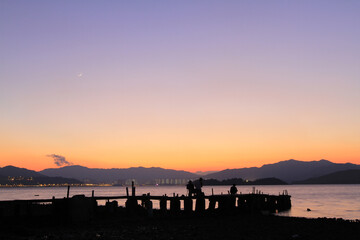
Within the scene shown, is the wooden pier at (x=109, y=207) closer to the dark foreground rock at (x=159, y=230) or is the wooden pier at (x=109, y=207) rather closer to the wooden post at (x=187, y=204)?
the wooden post at (x=187, y=204)

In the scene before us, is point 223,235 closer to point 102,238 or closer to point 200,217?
point 102,238

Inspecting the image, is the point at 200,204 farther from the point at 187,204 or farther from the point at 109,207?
the point at 109,207

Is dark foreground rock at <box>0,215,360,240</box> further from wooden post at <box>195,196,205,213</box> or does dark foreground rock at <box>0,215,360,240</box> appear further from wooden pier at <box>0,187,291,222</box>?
wooden post at <box>195,196,205,213</box>

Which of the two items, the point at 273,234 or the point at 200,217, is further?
the point at 200,217

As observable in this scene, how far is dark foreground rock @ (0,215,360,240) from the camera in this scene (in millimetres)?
22469

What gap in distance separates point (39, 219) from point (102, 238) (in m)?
8.52

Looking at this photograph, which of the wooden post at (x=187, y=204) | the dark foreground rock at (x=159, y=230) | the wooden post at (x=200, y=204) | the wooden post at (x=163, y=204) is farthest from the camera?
the wooden post at (x=200, y=204)

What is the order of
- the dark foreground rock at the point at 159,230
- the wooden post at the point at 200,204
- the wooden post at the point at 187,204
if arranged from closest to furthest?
1. the dark foreground rock at the point at 159,230
2. the wooden post at the point at 187,204
3. the wooden post at the point at 200,204

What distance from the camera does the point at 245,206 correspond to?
152ft

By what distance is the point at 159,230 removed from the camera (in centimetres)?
2572


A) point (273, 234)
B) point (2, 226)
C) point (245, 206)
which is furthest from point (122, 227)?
point (245, 206)

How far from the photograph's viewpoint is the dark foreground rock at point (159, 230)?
22.5m

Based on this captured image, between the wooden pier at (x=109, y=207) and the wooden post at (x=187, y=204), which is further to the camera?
the wooden post at (x=187, y=204)

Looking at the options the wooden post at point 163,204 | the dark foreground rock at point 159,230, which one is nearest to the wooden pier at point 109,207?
the wooden post at point 163,204
